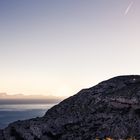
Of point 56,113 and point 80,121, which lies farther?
point 56,113

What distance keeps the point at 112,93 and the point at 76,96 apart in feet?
16.1

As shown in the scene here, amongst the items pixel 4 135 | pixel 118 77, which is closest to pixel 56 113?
pixel 4 135

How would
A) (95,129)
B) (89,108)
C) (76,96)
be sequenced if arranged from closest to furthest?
(95,129) < (89,108) < (76,96)

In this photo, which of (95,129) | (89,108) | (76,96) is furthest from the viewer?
(76,96)

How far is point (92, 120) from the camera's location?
3784 cm

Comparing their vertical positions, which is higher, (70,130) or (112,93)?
(112,93)

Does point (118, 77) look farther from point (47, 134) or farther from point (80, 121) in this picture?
point (47, 134)

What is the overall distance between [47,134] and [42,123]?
1.52 m

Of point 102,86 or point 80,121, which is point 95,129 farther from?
point 102,86

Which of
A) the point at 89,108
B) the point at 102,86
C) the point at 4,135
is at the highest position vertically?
the point at 102,86

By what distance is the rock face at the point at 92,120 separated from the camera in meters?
36.2

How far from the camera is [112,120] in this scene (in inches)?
1465

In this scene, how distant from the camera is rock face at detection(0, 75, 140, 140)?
3619cm

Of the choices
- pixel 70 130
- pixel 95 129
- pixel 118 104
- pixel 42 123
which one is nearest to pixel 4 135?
pixel 42 123
